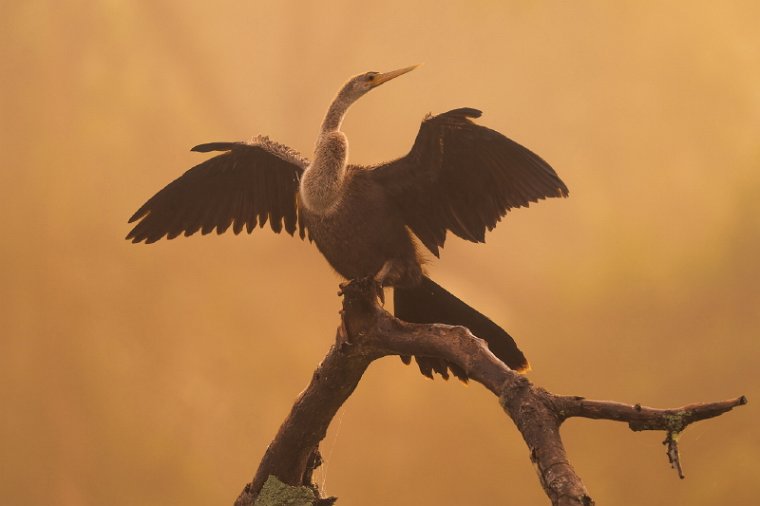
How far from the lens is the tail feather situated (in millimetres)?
2299

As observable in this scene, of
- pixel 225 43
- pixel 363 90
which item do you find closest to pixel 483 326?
pixel 363 90

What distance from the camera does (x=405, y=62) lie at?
346cm

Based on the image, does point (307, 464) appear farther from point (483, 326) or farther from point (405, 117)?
point (405, 117)

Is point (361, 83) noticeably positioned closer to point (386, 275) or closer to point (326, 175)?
point (326, 175)

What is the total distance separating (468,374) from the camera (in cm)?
195

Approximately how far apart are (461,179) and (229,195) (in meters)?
0.86

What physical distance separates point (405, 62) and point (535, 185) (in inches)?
54.7

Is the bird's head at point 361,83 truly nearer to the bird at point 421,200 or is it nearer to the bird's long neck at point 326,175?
the bird at point 421,200

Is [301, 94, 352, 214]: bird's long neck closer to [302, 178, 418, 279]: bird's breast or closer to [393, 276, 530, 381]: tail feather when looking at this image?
[302, 178, 418, 279]: bird's breast

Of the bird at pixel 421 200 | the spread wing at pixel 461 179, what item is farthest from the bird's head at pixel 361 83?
the spread wing at pixel 461 179

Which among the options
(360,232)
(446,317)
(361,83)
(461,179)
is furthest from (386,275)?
(361,83)

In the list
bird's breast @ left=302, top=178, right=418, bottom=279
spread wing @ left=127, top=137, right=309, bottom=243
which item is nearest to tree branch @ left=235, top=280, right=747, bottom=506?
bird's breast @ left=302, top=178, right=418, bottom=279

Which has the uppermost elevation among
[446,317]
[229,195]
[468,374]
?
Result: [229,195]

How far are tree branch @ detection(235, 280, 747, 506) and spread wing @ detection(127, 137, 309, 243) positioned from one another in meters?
0.65
